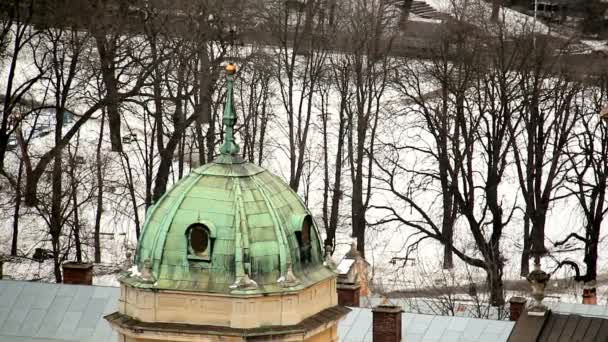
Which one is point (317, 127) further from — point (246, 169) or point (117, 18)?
point (246, 169)

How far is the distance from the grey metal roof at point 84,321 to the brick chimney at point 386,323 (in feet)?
2.19

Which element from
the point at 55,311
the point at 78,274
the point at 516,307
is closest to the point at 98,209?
the point at 78,274

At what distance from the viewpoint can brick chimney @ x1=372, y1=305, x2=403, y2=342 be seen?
186 ft

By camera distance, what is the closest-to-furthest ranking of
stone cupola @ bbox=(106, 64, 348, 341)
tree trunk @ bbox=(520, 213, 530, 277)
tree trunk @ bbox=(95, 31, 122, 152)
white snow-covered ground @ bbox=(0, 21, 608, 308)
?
stone cupola @ bbox=(106, 64, 348, 341) < tree trunk @ bbox=(520, 213, 530, 277) < white snow-covered ground @ bbox=(0, 21, 608, 308) < tree trunk @ bbox=(95, 31, 122, 152)

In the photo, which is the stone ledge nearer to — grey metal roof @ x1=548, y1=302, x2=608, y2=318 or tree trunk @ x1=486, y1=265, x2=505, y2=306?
grey metal roof @ x1=548, y1=302, x2=608, y2=318

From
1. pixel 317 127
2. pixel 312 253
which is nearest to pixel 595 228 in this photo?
pixel 317 127

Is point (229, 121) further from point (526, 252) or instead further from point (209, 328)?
point (526, 252)

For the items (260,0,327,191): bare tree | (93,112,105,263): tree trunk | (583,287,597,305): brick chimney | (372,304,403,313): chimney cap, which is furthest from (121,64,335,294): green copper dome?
(260,0,327,191): bare tree

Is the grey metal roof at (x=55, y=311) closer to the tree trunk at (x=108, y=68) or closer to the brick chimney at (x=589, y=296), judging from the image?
the tree trunk at (x=108, y=68)

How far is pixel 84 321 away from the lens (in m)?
59.5

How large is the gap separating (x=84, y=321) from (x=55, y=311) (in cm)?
116

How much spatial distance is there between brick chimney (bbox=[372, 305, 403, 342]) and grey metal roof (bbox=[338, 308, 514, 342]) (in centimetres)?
59

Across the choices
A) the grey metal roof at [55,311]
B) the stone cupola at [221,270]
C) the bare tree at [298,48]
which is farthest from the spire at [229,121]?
the bare tree at [298,48]

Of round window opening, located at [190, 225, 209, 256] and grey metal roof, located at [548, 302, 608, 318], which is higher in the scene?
round window opening, located at [190, 225, 209, 256]
